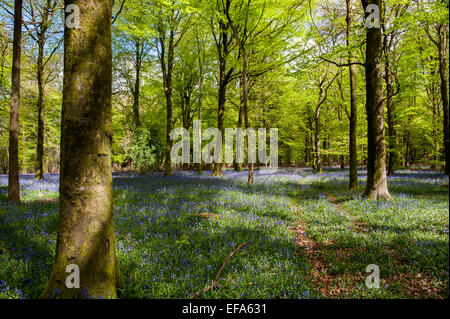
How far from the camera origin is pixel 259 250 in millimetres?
3680

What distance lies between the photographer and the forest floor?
270cm

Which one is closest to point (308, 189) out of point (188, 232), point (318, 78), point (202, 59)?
point (188, 232)

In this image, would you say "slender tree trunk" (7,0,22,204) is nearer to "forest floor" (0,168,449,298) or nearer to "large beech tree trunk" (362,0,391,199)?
"forest floor" (0,168,449,298)

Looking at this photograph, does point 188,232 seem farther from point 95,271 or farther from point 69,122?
point 69,122

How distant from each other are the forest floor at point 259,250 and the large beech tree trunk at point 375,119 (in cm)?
85

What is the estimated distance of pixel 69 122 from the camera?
224cm

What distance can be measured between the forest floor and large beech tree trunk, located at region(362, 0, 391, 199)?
846 millimetres

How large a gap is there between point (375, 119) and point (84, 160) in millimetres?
8662
